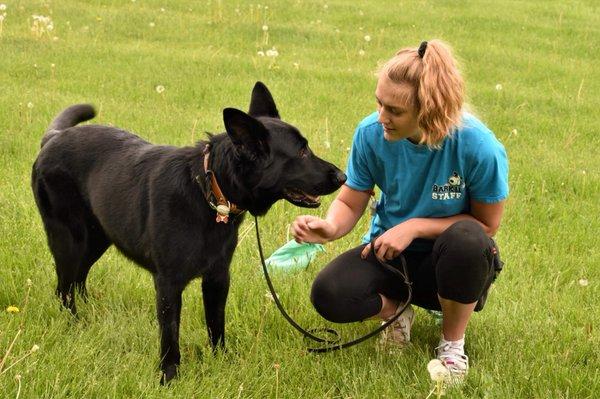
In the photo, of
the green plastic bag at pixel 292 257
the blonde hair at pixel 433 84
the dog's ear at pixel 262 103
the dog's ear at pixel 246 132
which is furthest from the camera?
the green plastic bag at pixel 292 257

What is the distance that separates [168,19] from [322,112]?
4731 millimetres

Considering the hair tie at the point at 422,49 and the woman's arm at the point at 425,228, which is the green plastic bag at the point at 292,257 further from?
the hair tie at the point at 422,49

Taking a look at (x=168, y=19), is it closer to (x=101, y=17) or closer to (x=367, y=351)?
(x=101, y=17)

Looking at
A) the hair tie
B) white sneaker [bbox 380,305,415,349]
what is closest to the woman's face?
the hair tie

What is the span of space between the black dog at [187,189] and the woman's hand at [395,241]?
30 cm

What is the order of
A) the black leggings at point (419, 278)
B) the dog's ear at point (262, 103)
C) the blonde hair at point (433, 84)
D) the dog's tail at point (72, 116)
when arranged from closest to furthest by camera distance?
the blonde hair at point (433, 84)
the black leggings at point (419, 278)
the dog's ear at point (262, 103)
the dog's tail at point (72, 116)

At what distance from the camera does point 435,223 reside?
10.3 ft

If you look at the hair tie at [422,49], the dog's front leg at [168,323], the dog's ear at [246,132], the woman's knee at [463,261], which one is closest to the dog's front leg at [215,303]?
the dog's front leg at [168,323]

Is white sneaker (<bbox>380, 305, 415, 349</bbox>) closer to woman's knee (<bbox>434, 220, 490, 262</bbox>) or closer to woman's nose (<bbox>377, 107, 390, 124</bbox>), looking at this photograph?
woman's knee (<bbox>434, 220, 490, 262</bbox>)

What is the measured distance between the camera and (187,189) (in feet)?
9.75

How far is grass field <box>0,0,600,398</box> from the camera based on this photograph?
117 inches

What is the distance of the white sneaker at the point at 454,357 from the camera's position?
3.07m

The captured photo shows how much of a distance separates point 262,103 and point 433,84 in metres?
0.81

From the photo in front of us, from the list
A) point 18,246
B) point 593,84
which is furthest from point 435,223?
point 593,84
